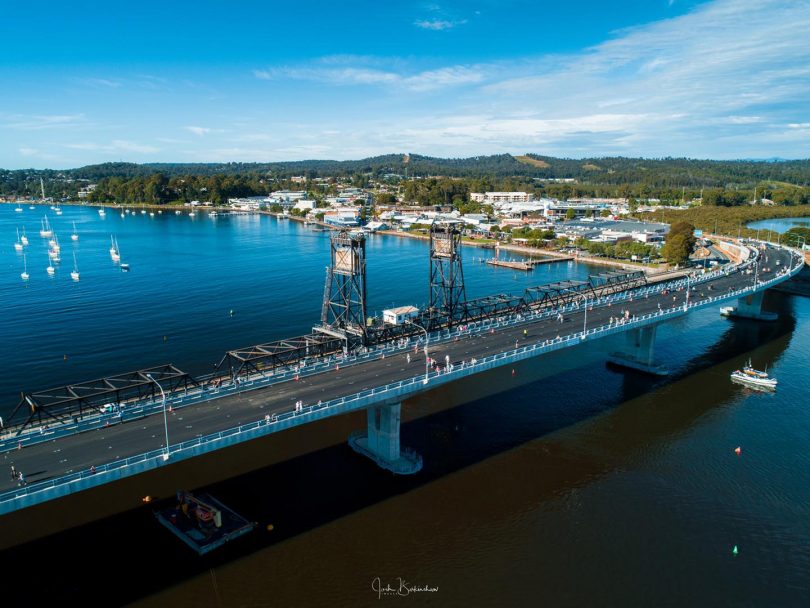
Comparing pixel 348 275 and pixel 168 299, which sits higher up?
pixel 348 275

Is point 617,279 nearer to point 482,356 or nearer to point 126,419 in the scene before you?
point 482,356

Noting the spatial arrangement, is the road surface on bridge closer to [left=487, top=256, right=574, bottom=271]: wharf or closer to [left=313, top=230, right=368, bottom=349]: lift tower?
[left=313, top=230, right=368, bottom=349]: lift tower

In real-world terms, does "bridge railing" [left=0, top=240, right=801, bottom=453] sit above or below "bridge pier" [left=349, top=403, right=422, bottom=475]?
above

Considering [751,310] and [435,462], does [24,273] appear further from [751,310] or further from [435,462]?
[751,310]

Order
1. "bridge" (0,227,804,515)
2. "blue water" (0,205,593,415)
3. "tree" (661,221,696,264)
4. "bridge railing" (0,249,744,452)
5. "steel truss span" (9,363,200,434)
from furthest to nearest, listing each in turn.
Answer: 1. "tree" (661,221,696,264)
2. "blue water" (0,205,593,415)
3. "steel truss span" (9,363,200,434)
4. "bridge railing" (0,249,744,452)
5. "bridge" (0,227,804,515)

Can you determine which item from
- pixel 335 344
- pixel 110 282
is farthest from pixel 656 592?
pixel 110 282

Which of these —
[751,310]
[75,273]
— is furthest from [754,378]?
[75,273]

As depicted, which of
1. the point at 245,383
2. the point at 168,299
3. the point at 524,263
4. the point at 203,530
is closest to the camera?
the point at 203,530

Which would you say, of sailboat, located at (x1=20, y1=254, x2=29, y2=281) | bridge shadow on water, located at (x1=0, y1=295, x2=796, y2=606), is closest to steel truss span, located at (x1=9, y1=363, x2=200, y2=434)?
bridge shadow on water, located at (x1=0, y1=295, x2=796, y2=606)
